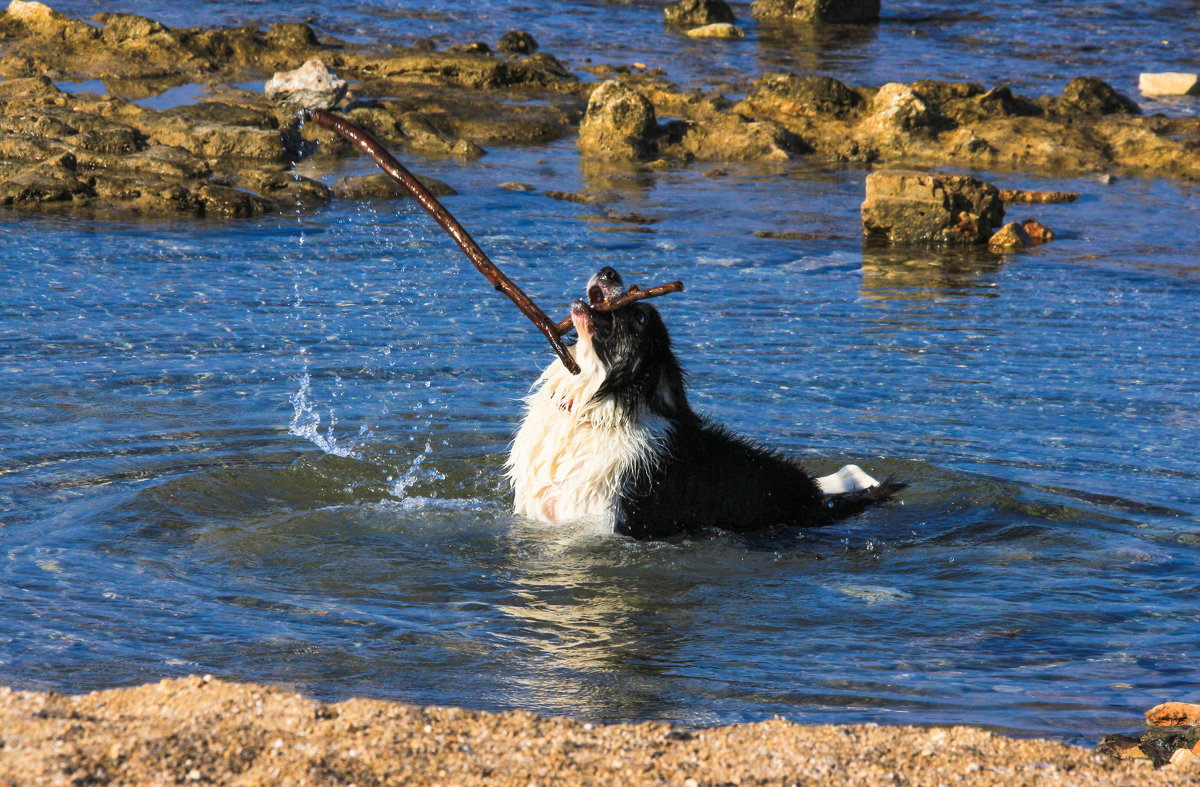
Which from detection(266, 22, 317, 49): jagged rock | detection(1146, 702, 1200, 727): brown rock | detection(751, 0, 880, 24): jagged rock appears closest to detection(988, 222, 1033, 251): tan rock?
detection(1146, 702, 1200, 727): brown rock

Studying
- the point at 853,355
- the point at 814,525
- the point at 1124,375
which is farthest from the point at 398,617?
the point at 1124,375

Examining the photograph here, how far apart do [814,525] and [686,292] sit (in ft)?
14.7

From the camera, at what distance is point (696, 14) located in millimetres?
26953

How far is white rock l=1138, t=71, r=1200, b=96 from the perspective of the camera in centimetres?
2019

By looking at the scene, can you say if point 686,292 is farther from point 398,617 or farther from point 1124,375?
point 398,617

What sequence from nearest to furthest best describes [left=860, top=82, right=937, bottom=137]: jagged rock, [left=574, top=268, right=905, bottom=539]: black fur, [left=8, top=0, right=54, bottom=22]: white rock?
[left=574, top=268, right=905, bottom=539]: black fur, [left=860, top=82, right=937, bottom=137]: jagged rock, [left=8, top=0, right=54, bottom=22]: white rock

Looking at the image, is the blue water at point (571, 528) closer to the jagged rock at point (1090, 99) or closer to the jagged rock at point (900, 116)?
the jagged rock at point (900, 116)

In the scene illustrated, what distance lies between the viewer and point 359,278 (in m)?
10.1

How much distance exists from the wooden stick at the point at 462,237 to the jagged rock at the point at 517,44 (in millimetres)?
17735

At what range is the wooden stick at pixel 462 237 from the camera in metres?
4.84

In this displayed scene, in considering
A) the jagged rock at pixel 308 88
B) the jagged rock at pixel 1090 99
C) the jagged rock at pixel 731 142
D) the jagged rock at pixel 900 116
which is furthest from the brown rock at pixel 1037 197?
the jagged rock at pixel 308 88

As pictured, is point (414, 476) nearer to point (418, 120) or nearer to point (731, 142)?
point (418, 120)

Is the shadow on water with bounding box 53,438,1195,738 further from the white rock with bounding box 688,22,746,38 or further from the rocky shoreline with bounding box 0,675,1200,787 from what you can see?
the white rock with bounding box 688,22,746,38

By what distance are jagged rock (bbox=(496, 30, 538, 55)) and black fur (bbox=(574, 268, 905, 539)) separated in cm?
1752
